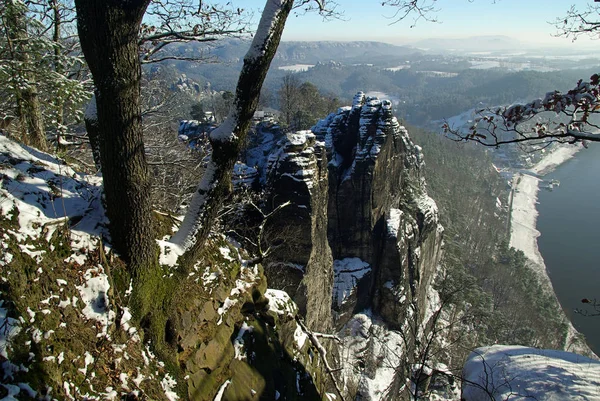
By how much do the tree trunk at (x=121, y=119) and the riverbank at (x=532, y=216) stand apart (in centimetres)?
4097

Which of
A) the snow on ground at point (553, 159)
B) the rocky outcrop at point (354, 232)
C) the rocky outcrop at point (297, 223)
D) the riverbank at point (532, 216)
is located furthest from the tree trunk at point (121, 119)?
the snow on ground at point (553, 159)

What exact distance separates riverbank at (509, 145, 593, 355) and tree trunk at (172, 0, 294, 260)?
132 ft

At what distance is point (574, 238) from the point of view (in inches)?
2248

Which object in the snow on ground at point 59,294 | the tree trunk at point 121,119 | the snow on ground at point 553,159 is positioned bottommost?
the snow on ground at point 553,159

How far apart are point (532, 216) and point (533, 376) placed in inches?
3066

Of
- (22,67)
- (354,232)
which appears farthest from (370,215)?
(22,67)

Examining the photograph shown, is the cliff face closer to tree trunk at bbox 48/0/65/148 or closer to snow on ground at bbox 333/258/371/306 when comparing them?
snow on ground at bbox 333/258/371/306

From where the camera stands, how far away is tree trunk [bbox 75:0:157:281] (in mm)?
A: 2281

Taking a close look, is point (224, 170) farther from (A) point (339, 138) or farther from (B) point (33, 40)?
(A) point (339, 138)

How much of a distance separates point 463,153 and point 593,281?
194ft

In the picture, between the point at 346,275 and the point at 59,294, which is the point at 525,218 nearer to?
the point at 346,275

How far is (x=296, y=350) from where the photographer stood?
213 inches

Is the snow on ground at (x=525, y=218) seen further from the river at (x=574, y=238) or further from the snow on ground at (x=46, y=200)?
the snow on ground at (x=46, y=200)

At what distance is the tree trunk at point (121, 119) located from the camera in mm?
2281
